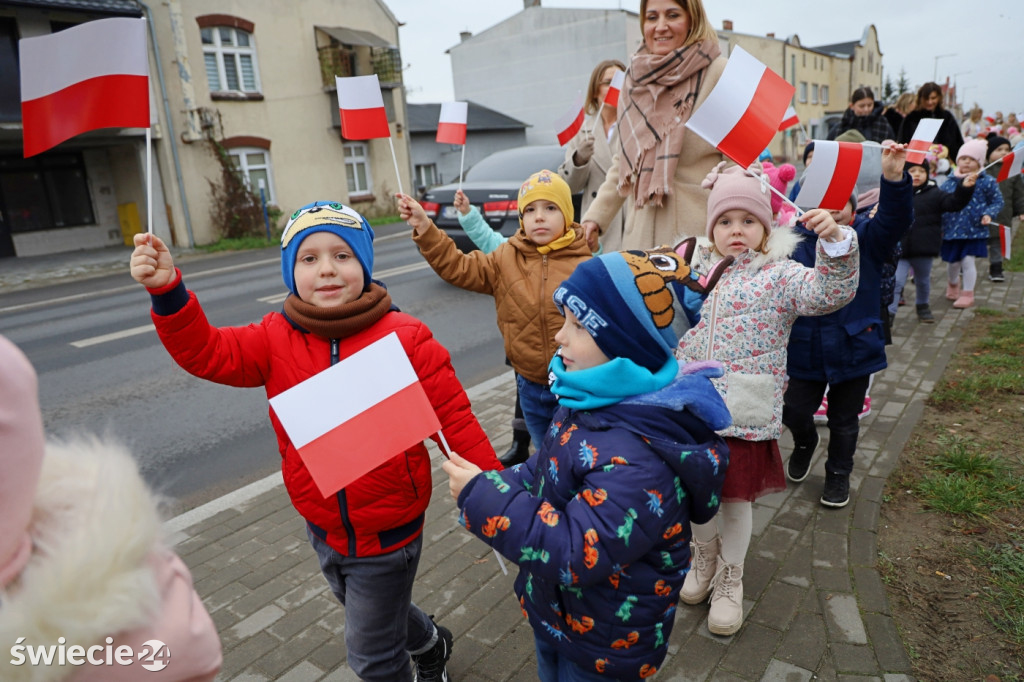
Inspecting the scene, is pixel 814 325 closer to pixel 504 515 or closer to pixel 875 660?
pixel 875 660

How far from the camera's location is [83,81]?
7.27 feet

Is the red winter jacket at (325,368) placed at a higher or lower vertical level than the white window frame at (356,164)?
lower

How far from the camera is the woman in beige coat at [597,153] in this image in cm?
402

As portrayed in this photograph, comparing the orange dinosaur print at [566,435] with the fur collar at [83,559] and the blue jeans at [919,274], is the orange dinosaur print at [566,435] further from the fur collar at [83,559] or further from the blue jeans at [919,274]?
the blue jeans at [919,274]

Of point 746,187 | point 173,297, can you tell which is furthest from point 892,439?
point 173,297

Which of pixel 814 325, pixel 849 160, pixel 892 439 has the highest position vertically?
pixel 849 160

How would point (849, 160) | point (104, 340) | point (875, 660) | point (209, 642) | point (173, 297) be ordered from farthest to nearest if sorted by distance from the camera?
1. point (104, 340)
2. point (849, 160)
3. point (875, 660)
4. point (173, 297)
5. point (209, 642)

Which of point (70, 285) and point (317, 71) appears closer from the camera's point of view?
point (70, 285)

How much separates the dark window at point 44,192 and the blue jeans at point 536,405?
19.5m

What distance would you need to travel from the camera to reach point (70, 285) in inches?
535

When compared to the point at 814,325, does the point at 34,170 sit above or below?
above

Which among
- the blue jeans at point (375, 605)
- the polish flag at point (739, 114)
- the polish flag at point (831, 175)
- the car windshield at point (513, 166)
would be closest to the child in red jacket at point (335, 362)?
the blue jeans at point (375, 605)

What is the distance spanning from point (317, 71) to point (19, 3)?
8114mm

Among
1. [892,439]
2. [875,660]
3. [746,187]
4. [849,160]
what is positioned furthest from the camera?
[892,439]
